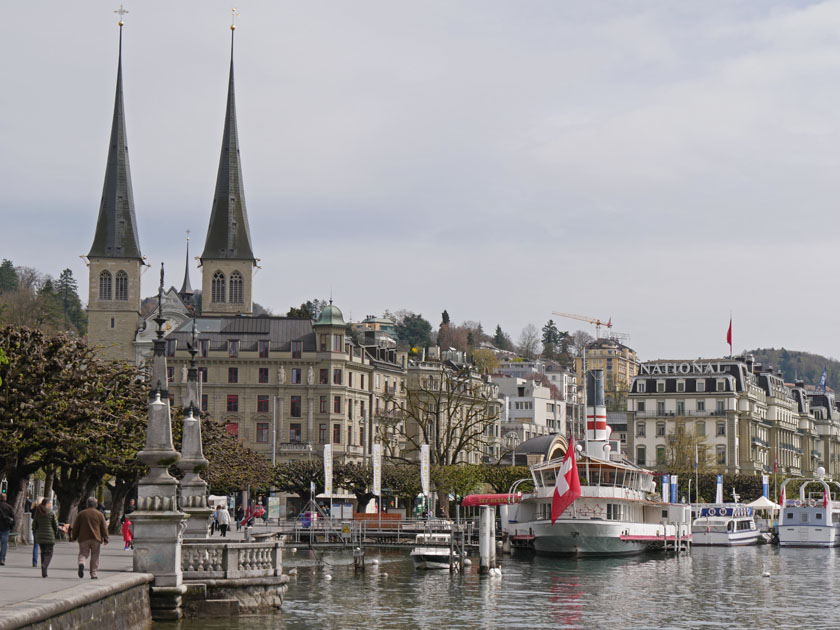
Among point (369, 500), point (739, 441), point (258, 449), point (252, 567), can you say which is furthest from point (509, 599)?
point (739, 441)

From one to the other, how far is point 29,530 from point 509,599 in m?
16.8

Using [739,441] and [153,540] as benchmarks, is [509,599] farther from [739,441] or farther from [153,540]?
[739,441]

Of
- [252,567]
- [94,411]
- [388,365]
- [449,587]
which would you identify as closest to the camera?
[252,567]

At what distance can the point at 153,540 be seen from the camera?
32.5 meters

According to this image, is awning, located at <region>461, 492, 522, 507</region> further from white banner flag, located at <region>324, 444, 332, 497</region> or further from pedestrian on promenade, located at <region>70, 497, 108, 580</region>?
pedestrian on promenade, located at <region>70, 497, 108, 580</region>

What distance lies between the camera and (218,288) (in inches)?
5684

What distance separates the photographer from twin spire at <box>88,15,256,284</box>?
462 feet

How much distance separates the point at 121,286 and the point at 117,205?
828cm

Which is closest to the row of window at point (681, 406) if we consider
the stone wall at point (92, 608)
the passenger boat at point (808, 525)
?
the passenger boat at point (808, 525)

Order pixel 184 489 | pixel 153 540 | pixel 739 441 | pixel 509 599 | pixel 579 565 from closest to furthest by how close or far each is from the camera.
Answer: pixel 153 540 → pixel 184 489 → pixel 509 599 → pixel 579 565 → pixel 739 441

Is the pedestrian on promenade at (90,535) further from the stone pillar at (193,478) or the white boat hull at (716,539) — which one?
the white boat hull at (716,539)

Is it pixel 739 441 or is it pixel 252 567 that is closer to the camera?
pixel 252 567

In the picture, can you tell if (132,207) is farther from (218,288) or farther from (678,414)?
(678,414)

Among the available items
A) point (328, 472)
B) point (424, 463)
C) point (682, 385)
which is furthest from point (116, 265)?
point (682, 385)
